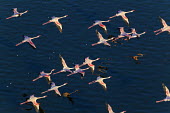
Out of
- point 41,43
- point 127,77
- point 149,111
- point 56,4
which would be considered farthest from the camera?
point 56,4

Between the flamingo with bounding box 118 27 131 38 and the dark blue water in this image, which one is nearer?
the dark blue water

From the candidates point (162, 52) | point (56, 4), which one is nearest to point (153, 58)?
point (162, 52)

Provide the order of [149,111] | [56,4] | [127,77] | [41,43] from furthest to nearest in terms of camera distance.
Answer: [56,4] < [41,43] < [127,77] < [149,111]

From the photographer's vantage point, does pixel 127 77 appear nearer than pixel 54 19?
Yes

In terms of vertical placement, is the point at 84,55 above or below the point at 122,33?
below

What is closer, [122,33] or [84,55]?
[84,55]

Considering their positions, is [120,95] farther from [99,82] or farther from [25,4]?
[25,4]

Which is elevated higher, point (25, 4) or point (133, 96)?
point (25, 4)

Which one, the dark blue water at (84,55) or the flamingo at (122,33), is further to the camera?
the flamingo at (122,33)
